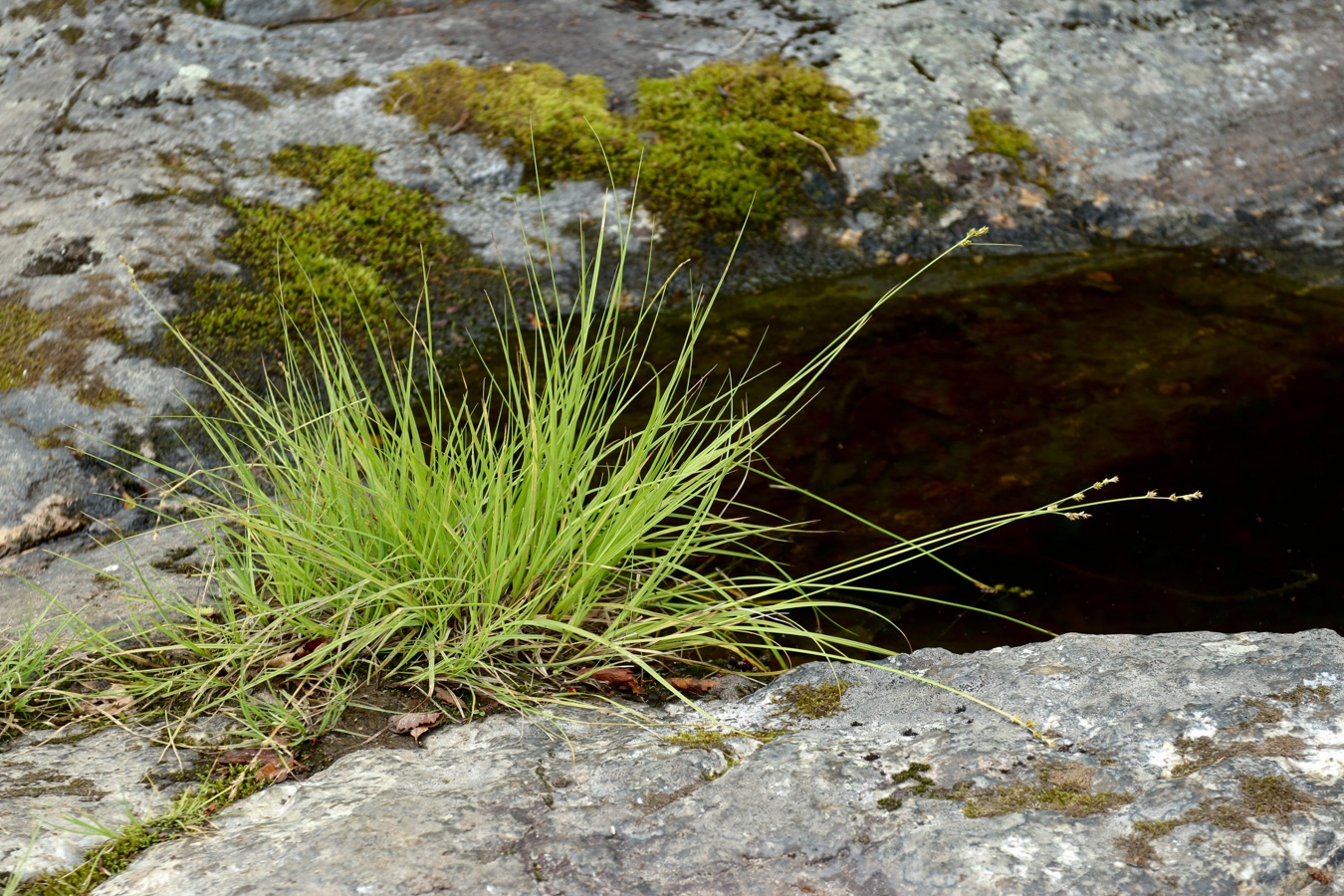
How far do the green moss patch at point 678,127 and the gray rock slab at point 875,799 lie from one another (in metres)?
2.43

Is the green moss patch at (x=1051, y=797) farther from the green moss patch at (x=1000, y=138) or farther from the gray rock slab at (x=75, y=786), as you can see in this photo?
the green moss patch at (x=1000, y=138)

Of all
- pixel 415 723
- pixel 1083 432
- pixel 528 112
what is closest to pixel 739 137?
pixel 528 112

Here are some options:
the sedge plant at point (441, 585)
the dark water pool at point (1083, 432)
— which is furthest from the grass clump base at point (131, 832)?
the dark water pool at point (1083, 432)

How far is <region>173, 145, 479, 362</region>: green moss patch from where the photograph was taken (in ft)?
10.9

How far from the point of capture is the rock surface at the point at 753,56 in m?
3.54

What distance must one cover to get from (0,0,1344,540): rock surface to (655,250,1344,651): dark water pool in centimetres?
29

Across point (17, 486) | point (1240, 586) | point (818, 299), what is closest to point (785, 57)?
point (818, 299)

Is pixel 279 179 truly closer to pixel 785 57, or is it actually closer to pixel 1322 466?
pixel 785 57

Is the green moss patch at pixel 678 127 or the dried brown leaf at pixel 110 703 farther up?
the green moss patch at pixel 678 127

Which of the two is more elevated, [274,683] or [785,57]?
[785,57]

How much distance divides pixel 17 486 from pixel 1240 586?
3031 millimetres

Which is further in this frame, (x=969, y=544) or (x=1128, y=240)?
(x=1128, y=240)

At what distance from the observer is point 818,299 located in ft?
12.6

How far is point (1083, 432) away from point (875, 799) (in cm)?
185
